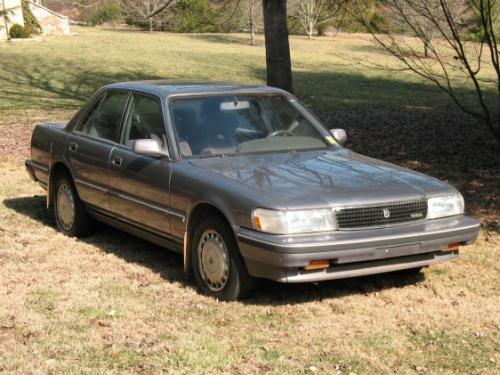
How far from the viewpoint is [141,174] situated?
6734 millimetres

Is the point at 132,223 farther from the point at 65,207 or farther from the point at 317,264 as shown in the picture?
the point at 317,264

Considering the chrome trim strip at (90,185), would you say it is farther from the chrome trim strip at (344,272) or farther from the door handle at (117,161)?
the chrome trim strip at (344,272)

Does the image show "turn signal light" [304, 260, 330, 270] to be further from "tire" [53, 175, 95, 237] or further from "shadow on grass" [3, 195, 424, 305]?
"tire" [53, 175, 95, 237]

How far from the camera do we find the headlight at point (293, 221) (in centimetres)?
547

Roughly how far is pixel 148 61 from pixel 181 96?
28.9 meters

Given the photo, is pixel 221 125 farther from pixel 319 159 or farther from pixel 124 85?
pixel 124 85

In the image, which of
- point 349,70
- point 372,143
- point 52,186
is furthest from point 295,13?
point 52,186

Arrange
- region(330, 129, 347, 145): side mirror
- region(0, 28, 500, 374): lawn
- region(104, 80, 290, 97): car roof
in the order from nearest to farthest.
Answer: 1. region(0, 28, 500, 374): lawn
2. region(104, 80, 290, 97): car roof
3. region(330, 129, 347, 145): side mirror

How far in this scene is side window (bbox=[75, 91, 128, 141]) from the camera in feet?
24.4

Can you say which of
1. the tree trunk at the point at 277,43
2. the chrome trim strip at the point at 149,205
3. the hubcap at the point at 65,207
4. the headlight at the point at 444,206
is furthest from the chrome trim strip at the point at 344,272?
the tree trunk at the point at 277,43

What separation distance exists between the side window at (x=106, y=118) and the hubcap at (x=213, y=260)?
5.86 ft

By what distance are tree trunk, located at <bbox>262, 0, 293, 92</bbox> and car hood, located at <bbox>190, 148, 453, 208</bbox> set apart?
8.60m

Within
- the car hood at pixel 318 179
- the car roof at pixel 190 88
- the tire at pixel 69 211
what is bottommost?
the tire at pixel 69 211

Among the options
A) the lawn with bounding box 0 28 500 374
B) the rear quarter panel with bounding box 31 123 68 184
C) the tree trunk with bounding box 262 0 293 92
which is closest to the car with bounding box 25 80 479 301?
the rear quarter panel with bounding box 31 123 68 184
